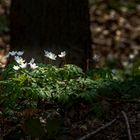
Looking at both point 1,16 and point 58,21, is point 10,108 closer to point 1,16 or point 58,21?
point 58,21

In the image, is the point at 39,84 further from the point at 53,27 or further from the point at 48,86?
the point at 53,27

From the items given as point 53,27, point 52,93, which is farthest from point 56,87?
point 53,27

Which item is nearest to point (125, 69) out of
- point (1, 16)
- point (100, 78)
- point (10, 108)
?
point (1, 16)

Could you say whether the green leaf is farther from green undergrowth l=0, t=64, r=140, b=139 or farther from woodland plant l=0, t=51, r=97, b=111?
woodland plant l=0, t=51, r=97, b=111

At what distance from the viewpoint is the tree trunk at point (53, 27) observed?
17.7 ft

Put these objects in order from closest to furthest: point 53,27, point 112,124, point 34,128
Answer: point 34,128 → point 112,124 → point 53,27

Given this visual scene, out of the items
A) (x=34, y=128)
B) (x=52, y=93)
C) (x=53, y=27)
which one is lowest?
(x=34, y=128)

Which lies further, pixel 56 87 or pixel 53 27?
pixel 53 27

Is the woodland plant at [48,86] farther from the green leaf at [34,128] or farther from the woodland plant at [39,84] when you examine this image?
the green leaf at [34,128]

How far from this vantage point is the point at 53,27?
543 cm

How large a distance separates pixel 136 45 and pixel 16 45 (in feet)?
15.9

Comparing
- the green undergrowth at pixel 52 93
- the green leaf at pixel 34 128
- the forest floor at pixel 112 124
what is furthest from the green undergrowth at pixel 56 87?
the green leaf at pixel 34 128

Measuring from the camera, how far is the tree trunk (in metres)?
5.39

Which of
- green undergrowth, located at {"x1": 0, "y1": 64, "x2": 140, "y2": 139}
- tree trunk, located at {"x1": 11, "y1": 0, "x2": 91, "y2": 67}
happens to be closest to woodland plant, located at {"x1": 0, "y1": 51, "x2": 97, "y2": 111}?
green undergrowth, located at {"x1": 0, "y1": 64, "x2": 140, "y2": 139}
